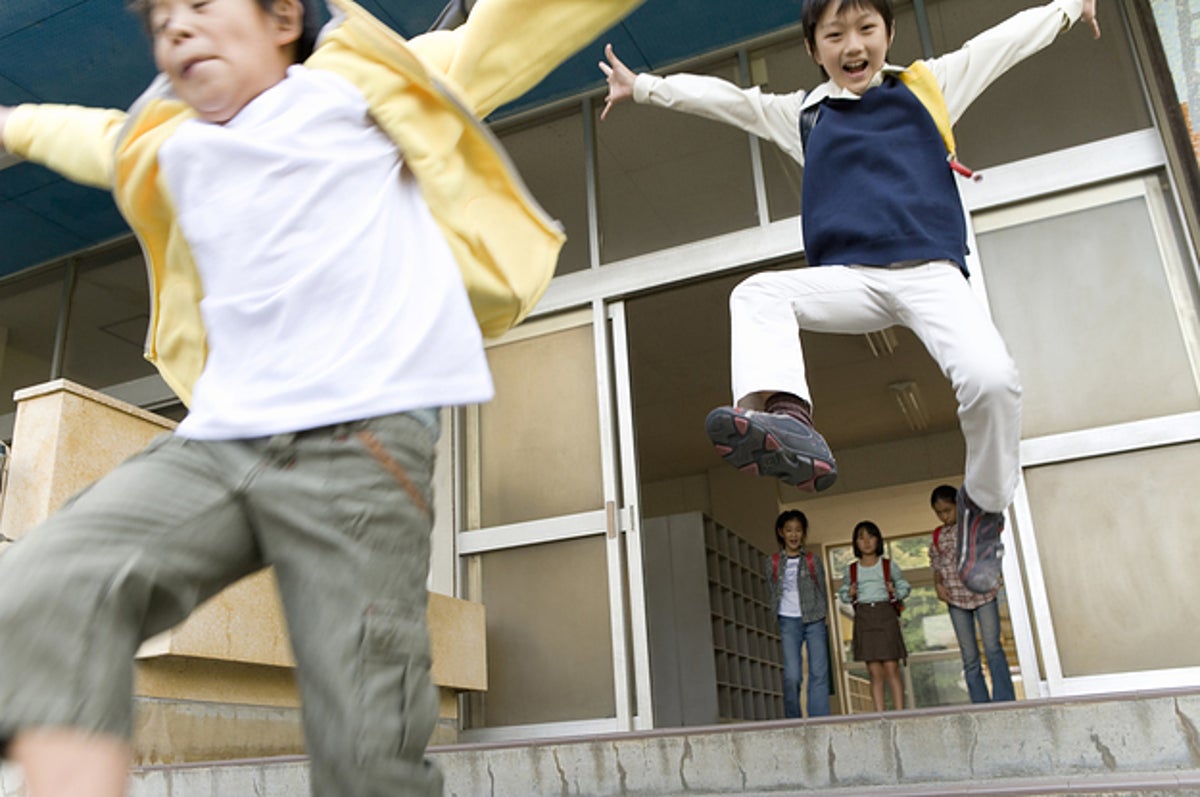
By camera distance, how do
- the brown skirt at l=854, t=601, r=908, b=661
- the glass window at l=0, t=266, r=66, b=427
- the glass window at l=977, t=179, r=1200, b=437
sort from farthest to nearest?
the glass window at l=0, t=266, r=66, b=427
the brown skirt at l=854, t=601, r=908, b=661
the glass window at l=977, t=179, r=1200, b=437

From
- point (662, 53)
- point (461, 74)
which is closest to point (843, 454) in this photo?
point (662, 53)

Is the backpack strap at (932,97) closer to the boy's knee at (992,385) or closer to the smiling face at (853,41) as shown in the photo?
Result: the smiling face at (853,41)

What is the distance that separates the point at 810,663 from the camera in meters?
6.73

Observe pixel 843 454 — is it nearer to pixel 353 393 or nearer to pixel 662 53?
pixel 662 53

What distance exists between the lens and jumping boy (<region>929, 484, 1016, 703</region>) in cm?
602

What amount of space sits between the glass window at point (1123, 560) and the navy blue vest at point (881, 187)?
225 centimetres

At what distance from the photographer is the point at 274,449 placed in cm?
130

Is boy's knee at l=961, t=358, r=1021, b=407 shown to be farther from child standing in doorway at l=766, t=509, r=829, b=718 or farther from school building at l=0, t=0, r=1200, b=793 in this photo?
child standing in doorway at l=766, t=509, r=829, b=718

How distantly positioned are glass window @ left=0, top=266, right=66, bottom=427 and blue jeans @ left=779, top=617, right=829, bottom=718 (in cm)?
582

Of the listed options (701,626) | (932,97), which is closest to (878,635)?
(701,626)

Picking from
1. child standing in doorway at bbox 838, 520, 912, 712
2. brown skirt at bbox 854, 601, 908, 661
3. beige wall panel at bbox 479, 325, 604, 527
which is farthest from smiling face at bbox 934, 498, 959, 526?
beige wall panel at bbox 479, 325, 604, 527

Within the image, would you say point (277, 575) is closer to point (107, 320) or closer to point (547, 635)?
point (547, 635)

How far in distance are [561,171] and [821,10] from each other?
151 inches

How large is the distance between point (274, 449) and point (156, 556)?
189mm
